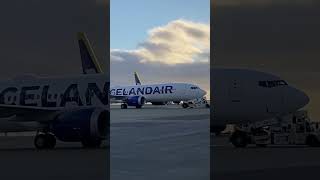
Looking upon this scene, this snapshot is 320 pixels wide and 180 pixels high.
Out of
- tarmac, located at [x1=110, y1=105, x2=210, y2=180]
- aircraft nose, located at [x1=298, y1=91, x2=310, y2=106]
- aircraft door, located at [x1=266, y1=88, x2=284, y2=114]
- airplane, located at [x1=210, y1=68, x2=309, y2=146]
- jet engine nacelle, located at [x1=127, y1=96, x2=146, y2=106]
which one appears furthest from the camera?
jet engine nacelle, located at [x1=127, y1=96, x2=146, y2=106]

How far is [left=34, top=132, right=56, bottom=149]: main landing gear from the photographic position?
1022 centimetres

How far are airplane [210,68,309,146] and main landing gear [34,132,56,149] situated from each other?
3357 millimetres

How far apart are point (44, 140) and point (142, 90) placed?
74.9 ft

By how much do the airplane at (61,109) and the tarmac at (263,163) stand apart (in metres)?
2.31

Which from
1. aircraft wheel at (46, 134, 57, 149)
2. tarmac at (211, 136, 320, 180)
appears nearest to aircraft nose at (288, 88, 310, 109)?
tarmac at (211, 136, 320, 180)

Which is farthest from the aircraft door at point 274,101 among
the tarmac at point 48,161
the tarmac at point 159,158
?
the tarmac at point 48,161

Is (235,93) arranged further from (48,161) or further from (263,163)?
(48,161)

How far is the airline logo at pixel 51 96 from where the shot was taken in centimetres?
1013

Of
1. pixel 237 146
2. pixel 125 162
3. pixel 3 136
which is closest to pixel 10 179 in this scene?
pixel 125 162

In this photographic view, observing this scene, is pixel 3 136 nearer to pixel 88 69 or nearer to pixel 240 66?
pixel 88 69

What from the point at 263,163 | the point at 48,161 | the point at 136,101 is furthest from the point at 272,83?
the point at 136,101

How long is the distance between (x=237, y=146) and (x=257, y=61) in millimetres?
2866

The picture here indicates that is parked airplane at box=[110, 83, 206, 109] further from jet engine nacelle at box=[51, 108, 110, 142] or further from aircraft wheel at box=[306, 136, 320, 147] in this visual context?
jet engine nacelle at box=[51, 108, 110, 142]

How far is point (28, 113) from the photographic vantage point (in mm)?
10523
